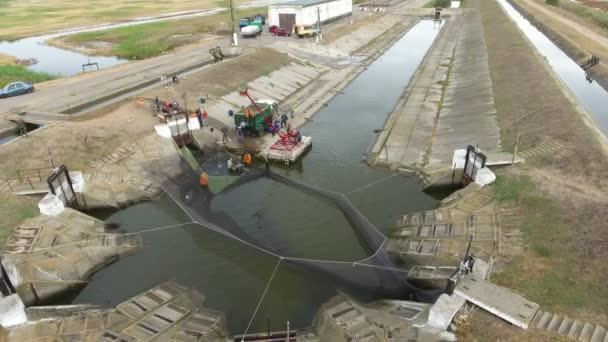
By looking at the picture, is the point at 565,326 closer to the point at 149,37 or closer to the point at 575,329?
the point at 575,329

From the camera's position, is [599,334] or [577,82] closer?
[599,334]

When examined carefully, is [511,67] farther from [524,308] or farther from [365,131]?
[524,308]

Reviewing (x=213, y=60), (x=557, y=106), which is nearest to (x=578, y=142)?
(x=557, y=106)

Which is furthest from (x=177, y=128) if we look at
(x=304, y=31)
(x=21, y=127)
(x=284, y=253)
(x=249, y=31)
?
(x=304, y=31)

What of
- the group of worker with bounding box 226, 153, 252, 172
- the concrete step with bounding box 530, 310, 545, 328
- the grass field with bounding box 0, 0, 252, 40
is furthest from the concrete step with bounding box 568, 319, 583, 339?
the grass field with bounding box 0, 0, 252, 40

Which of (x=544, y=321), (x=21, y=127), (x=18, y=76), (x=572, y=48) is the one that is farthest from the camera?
(x=572, y=48)

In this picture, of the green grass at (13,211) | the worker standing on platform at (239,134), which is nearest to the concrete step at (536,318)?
the green grass at (13,211)

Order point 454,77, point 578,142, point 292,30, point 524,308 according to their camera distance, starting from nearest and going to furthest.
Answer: point 524,308 → point 578,142 → point 454,77 → point 292,30
